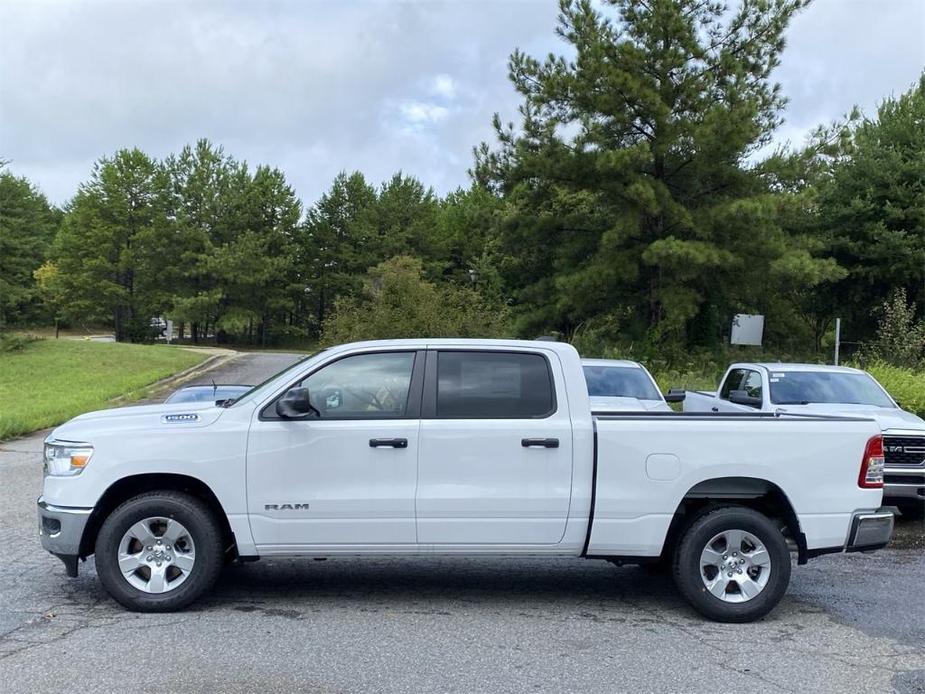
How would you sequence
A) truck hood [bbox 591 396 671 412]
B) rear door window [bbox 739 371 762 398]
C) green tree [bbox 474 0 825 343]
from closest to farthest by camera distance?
truck hood [bbox 591 396 671 412] → rear door window [bbox 739 371 762 398] → green tree [bbox 474 0 825 343]

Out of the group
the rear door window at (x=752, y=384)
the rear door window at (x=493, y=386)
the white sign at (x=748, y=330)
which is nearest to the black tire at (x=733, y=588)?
the rear door window at (x=493, y=386)

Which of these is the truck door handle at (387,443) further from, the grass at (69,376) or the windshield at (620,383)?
the grass at (69,376)

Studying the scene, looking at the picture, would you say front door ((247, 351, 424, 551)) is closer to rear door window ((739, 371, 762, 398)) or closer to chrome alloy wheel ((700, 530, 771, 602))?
chrome alloy wheel ((700, 530, 771, 602))

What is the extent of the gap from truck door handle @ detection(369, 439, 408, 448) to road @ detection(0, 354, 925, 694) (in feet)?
3.77

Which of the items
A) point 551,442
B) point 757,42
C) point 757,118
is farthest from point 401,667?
point 757,42

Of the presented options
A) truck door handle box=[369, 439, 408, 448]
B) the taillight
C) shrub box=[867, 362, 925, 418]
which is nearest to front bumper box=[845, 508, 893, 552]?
the taillight

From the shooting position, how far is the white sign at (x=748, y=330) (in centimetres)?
2505

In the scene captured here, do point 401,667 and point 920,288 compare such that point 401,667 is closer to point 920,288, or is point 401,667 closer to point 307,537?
point 307,537

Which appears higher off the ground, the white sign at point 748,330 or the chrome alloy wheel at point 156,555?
the white sign at point 748,330

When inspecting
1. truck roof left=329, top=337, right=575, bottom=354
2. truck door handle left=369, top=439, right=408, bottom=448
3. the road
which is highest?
truck roof left=329, top=337, right=575, bottom=354

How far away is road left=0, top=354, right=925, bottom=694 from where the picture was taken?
4305 millimetres

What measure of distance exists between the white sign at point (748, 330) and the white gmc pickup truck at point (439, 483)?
20586mm

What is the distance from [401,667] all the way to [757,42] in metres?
22.1

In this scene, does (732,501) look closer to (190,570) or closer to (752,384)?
(190,570)
